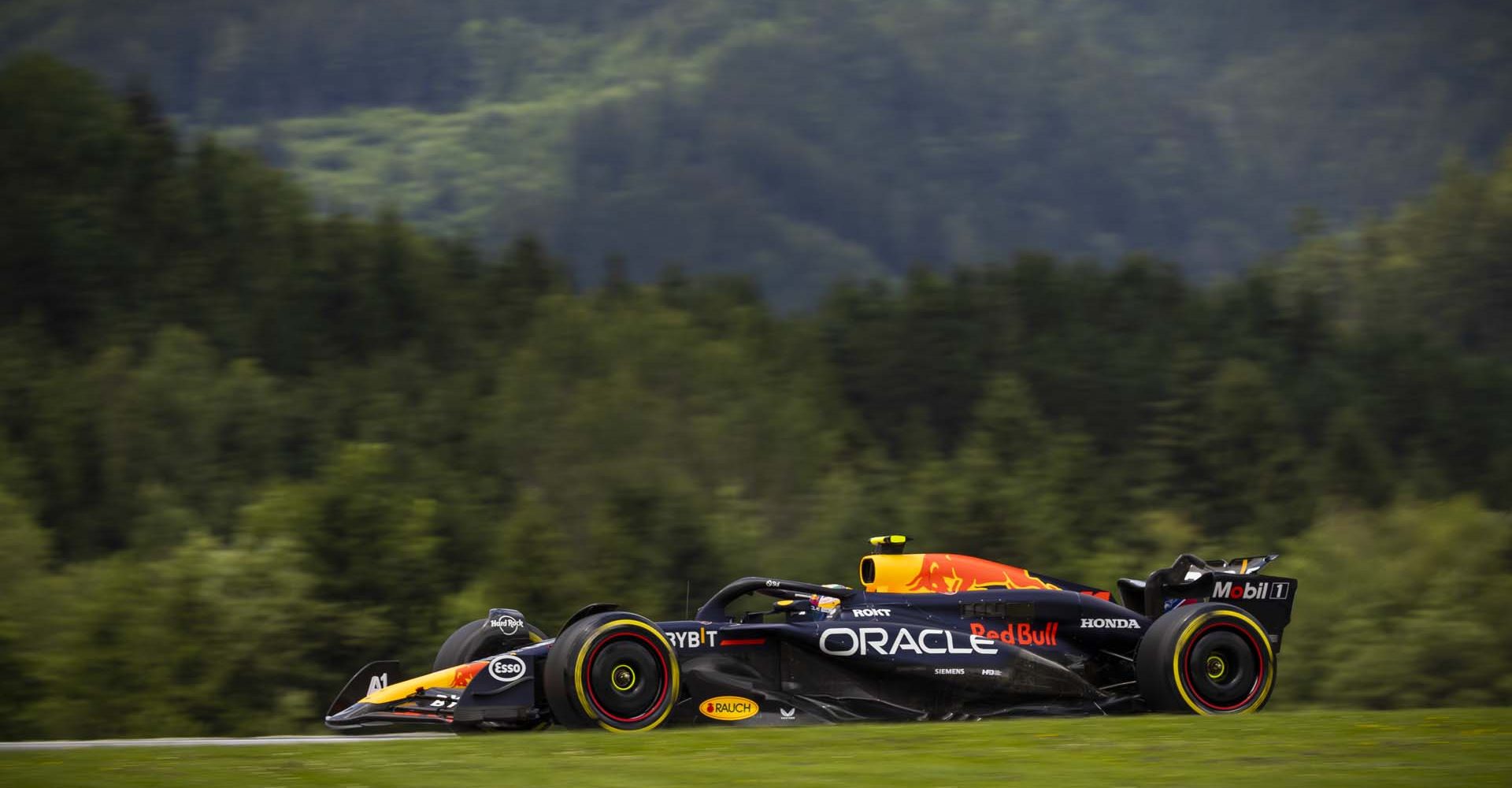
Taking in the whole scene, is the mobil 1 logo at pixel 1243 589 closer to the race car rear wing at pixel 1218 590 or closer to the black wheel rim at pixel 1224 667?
the race car rear wing at pixel 1218 590

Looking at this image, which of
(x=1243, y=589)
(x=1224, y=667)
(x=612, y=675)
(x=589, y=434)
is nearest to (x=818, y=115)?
(x=589, y=434)

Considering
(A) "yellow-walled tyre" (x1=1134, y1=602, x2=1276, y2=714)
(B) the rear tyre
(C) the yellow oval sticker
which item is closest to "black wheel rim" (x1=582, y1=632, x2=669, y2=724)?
(C) the yellow oval sticker

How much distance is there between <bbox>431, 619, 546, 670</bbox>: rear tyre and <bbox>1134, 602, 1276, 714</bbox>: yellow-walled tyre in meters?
4.89

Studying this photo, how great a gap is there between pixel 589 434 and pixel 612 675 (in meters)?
43.8

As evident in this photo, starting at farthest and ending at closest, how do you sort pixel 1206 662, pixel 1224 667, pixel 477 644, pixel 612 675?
1. pixel 477 644
2. pixel 1224 667
3. pixel 1206 662
4. pixel 612 675

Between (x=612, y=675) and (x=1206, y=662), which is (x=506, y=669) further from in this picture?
(x=1206, y=662)

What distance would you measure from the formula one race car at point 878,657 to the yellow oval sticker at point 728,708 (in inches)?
0.5

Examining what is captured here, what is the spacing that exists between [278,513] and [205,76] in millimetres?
140632

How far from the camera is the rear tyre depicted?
13.3 metres

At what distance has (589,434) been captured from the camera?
181 feet

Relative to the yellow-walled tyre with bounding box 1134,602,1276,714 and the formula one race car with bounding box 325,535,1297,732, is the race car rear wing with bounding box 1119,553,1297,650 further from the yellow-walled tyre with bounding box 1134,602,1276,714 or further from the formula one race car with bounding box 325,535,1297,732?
the yellow-walled tyre with bounding box 1134,602,1276,714

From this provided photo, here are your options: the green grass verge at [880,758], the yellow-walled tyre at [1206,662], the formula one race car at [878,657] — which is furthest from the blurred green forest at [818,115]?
the green grass verge at [880,758]

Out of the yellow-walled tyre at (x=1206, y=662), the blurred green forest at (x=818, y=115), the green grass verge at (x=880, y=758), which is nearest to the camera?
the green grass verge at (x=880, y=758)

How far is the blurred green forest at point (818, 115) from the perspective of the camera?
142 meters
